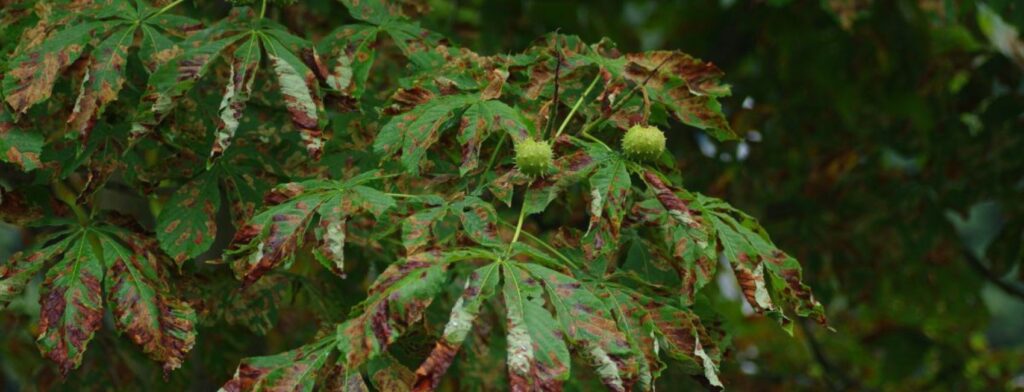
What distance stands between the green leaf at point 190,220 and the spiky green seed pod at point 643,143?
0.82 meters

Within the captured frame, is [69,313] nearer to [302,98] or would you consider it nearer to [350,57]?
[302,98]

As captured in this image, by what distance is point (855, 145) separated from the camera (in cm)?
499

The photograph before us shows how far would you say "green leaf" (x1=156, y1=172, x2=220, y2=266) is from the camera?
2.46m

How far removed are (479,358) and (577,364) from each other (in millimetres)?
349

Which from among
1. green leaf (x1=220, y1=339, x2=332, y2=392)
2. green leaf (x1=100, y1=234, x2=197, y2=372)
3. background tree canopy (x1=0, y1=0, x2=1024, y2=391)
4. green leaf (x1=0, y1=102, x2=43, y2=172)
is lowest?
background tree canopy (x1=0, y1=0, x2=1024, y2=391)

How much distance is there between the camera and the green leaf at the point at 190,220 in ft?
8.05

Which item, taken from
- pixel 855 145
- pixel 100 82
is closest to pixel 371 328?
pixel 100 82

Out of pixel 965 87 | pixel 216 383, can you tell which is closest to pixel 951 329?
pixel 965 87

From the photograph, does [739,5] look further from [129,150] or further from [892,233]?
[129,150]

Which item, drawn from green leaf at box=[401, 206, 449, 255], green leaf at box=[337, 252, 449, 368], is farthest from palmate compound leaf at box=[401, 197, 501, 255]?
green leaf at box=[337, 252, 449, 368]

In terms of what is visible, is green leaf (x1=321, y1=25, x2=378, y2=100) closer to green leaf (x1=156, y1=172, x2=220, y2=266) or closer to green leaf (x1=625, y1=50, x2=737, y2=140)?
green leaf (x1=156, y1=172, x2=220, y2=266)

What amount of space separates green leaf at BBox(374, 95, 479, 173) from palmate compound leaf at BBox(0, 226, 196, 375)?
18.7 inches

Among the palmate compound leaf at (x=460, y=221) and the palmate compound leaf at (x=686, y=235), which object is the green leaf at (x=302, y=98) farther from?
the palmate compound leaf at (x=686, y=235)

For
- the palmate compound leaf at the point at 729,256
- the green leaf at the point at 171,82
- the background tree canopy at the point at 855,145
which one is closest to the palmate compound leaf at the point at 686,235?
the palmate compound leaf at the point at 729,256
